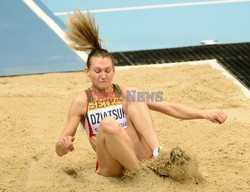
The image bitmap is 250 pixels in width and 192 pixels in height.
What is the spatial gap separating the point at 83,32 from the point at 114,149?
0.96 m

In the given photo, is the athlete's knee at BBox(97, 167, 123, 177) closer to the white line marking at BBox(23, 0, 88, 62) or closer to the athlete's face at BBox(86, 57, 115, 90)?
the athlete's face at BBox(86, 57, 115, 90)

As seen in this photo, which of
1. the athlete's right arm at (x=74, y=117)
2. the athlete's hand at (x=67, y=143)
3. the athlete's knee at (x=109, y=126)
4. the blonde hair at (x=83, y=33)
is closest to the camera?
the athlete's hand at (x=67, y=143)

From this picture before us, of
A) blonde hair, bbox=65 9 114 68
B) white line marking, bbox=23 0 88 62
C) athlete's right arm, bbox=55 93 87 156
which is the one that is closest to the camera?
athlete's right arm, bbox=55 93 87 156

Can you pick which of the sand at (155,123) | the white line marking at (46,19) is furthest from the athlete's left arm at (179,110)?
the white line marking at (46,19)

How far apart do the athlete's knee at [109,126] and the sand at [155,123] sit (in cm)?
43

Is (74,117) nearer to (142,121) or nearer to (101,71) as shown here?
(101,71)

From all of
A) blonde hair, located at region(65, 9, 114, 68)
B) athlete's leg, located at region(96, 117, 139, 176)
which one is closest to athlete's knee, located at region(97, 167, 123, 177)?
athlete's leg, located at region(96, 117, 139, 176)

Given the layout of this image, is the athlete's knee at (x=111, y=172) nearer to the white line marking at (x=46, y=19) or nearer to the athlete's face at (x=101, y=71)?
the athlete's face at (x=101, y=71)

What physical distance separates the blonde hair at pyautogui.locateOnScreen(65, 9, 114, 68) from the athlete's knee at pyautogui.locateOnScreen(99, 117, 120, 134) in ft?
2.02

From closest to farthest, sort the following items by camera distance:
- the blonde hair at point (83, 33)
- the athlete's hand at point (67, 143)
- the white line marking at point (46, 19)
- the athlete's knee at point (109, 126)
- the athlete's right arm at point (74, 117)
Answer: the athlete's hand at point (67, 143) → the athlete's knee at point (109, 126) → the athlete's right arm at point (74, 117) → the blonde hair at point (83, 33) → the white line marking at point (46, 19)

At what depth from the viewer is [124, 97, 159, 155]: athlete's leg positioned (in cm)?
479

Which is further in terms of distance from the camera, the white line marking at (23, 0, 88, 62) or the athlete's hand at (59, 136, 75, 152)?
the white line marking at (23, 0, 88, 62)

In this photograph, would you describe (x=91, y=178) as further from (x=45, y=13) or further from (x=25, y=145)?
(x=45, y=13)

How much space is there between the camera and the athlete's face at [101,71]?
4.73m
